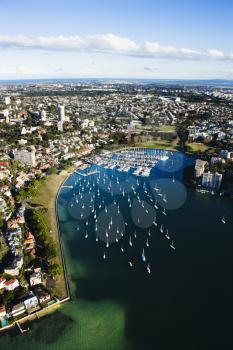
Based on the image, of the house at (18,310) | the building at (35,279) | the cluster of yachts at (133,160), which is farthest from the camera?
the cluster of yachts at (133,160)

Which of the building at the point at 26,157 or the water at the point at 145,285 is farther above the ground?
the building at the point at 26,157

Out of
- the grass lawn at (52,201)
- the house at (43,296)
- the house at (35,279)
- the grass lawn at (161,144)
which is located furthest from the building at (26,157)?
the house at (43,296)

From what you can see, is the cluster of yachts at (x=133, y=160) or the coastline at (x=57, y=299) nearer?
the coastline at (x=57, y=299)

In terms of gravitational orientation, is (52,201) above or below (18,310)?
below

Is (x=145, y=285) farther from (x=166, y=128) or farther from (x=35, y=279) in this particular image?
(x=166, y=128)

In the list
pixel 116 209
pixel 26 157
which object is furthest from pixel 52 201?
pixel 26 157

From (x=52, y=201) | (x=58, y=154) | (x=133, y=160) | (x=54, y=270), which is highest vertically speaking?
(x=54, y=270)

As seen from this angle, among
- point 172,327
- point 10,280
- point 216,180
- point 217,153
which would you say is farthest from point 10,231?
point 217,153

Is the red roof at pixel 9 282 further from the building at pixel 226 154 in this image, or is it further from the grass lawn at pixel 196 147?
the grass lawn at pixel 196 147
